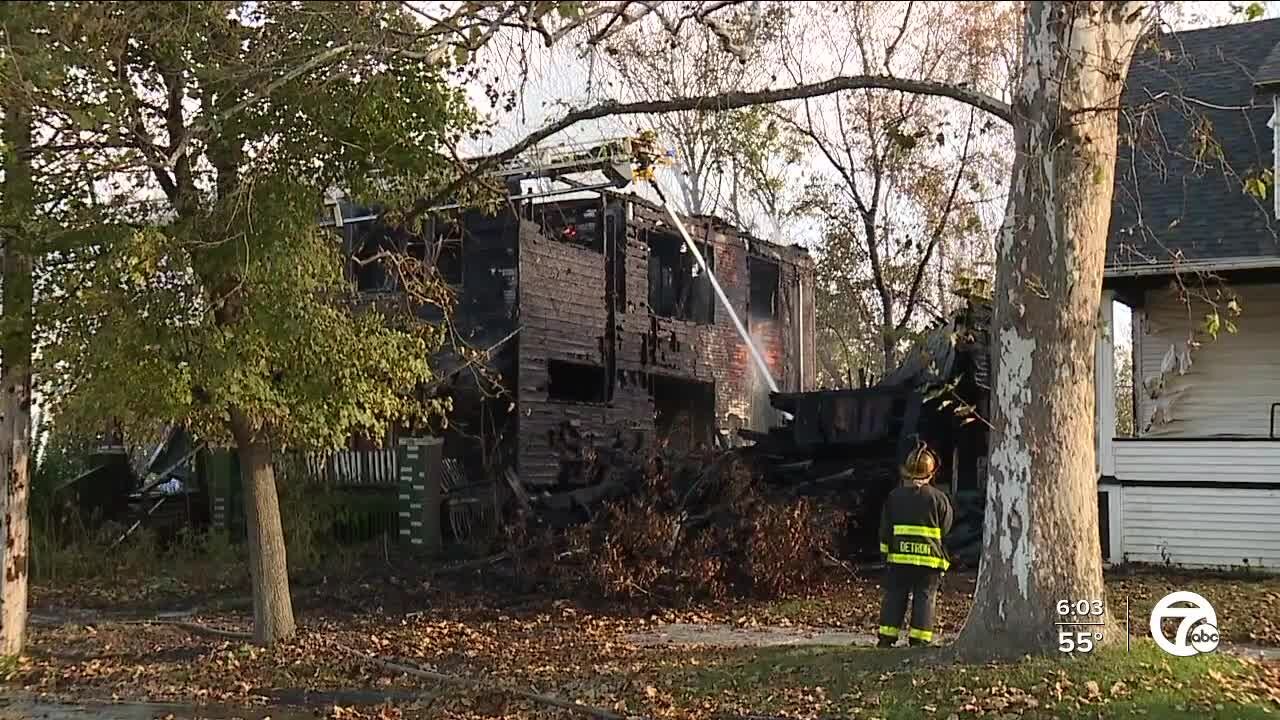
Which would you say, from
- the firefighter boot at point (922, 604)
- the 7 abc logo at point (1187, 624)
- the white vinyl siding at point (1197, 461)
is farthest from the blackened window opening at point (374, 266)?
the white vinyl siding at point (1197, 461)

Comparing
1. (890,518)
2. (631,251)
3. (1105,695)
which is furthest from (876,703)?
(631,251)

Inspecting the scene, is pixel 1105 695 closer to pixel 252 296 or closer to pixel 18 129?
pixel 252 296

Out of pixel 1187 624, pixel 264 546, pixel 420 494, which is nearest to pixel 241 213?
pixel 264 546

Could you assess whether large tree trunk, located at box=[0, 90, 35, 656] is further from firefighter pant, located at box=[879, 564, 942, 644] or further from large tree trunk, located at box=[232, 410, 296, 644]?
firefighter pant, located at box=[879, 564, 942, 644]

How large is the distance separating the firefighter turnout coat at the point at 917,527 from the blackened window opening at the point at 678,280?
15723 mm

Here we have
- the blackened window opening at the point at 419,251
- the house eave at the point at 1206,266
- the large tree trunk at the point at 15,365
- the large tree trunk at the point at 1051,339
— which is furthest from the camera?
the blackened window opening at the point at 419,251

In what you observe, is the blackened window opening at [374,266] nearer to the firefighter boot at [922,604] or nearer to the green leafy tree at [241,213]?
the green leafy tree at [241,213]

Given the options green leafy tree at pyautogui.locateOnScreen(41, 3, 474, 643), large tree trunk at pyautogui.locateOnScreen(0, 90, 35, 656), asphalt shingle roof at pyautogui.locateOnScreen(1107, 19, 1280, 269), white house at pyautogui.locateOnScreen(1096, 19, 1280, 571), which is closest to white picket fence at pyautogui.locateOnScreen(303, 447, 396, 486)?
large tree trunk at pyautogui.locateOnScreen(0, 90, 35, 656)

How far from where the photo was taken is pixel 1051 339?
767cm

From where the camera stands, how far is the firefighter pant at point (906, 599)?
8953mm

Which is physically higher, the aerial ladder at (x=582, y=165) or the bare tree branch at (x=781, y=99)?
the aerial ladder at (x=582, y=165)

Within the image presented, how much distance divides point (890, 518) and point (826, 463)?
26.0 ft

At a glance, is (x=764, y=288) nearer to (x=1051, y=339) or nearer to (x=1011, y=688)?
(x=1051, y=339)

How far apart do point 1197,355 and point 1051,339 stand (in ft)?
28.5
